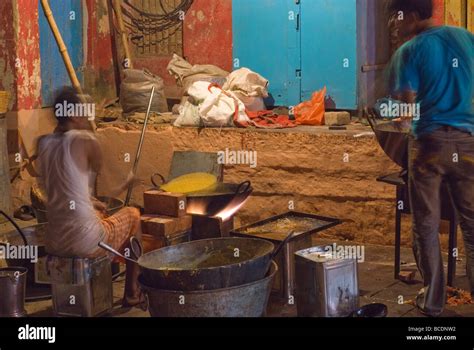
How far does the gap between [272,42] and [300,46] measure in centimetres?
41

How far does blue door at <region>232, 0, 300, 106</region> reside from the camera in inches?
421

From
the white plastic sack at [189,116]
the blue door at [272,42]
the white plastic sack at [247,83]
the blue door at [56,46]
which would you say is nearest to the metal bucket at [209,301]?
the white plastic sack at [189,116]

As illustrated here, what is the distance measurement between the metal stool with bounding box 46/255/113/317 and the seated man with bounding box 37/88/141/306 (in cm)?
9

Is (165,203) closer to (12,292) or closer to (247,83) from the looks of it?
(12,292)

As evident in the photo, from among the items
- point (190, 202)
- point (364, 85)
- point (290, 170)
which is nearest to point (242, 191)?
point (190, 202)

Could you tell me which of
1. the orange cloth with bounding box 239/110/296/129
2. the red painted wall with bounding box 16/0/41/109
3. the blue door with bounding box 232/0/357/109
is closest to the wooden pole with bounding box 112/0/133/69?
the red painted wall with bounding box 16/0/41/109

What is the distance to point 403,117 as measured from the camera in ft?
24.2

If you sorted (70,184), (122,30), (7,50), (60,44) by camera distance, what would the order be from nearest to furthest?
(70,184)
(7,50)
(60,44)
(122,30)

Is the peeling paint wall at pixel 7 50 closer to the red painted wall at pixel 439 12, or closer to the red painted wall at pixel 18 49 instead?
the red painted wall at pixel 18 49

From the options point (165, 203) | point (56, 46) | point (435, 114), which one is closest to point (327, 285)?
point (435, 114)

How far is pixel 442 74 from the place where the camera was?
637 centimetres

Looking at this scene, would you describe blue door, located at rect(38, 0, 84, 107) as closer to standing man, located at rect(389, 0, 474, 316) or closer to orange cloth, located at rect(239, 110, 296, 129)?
orange cloth, located at rect(239, 110, 296, 129)
